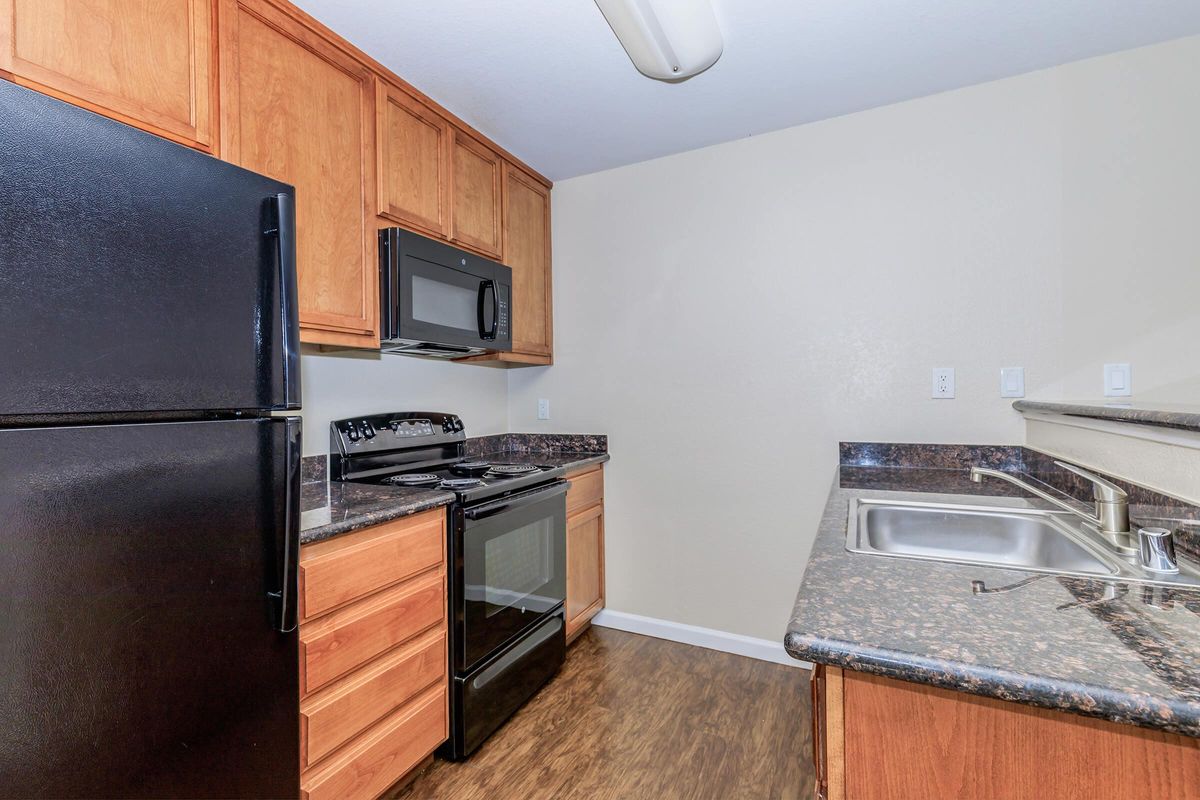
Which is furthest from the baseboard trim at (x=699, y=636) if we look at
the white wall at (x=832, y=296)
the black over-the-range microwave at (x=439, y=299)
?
the black over-the-range microwave at (x=439, y=299)

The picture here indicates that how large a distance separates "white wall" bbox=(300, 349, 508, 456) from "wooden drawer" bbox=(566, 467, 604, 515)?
0.63m

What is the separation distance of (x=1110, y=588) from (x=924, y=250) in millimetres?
1648

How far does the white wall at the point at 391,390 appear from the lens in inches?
77.7

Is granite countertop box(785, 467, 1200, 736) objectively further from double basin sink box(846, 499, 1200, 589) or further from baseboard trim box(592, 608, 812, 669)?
baseboard trim box(592, 608, 812, 669)

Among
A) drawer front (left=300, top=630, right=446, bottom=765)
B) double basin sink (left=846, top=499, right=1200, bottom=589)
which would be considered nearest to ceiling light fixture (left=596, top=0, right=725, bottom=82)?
double basin sink (left=846, top=499, right=1200, bottom=589)

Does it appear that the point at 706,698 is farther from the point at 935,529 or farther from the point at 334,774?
the point at 334,774

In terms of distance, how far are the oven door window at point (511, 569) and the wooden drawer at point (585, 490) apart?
0.38ft

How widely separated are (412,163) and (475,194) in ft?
1.22

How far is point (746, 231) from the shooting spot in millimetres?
2447

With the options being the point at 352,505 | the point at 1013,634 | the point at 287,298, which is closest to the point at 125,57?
the point at 287,298

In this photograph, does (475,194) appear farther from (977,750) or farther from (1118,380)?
(1118,380)

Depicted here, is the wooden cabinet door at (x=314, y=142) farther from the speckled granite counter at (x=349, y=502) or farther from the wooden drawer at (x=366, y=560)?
the wooden drawer at (x=366, y=560)

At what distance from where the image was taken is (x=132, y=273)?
890mm

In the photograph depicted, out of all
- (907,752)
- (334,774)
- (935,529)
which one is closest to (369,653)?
(334,774)
